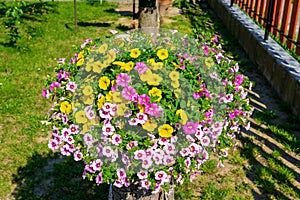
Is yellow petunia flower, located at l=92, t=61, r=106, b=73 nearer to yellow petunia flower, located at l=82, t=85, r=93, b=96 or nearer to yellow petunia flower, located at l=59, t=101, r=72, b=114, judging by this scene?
yellow petunia flower, located at l=82, t=85, r=93, b=96

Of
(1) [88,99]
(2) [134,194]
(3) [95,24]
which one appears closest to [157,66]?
(1) [88,99]

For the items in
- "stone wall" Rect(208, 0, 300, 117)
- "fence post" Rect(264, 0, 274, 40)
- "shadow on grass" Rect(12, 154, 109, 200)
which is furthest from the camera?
"fence post" Rect(264, 0, 274, 40)

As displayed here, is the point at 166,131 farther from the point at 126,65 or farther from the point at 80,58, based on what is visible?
the point at 80,58

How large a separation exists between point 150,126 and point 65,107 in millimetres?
546

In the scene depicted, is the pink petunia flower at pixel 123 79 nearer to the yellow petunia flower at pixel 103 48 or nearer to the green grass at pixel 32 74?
the yellow petunia flower at pixel 103 48

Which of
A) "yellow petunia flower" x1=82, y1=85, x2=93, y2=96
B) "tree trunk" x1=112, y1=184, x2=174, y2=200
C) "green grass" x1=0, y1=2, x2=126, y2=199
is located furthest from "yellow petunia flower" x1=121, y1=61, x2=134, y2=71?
"green grass" x1=0, y1=2, x2=126, y2=199

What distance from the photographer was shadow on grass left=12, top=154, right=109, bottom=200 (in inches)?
147

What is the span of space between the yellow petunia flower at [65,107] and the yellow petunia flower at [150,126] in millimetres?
484

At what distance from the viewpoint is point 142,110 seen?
2260 mm

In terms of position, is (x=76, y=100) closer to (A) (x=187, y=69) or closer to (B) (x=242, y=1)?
(A) (x=187, y=69)

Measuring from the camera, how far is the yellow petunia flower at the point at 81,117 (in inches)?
93.7

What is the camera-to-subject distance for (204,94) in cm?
249

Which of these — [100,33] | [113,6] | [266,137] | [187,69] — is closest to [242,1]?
[100,33]

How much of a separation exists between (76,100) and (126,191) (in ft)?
2.17
